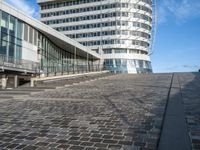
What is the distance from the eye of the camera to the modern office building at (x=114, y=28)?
71.1m

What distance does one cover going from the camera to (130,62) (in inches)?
2800

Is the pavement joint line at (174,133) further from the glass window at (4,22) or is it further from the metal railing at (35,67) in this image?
the glass window at (4,22)

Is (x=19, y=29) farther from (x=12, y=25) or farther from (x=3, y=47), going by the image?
(x=3, y=47)

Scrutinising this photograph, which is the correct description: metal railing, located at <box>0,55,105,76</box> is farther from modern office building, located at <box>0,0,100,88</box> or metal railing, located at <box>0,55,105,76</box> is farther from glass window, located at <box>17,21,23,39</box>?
glass window, located at <box>17,21,23,39</box>

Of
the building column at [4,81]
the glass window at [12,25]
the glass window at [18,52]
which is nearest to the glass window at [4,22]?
the glass window at [12,25]

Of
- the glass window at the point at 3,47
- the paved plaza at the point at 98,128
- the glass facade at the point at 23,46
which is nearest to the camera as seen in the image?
the paved plaza at the point at 98,128

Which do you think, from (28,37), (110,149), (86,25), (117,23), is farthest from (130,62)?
(110,149)

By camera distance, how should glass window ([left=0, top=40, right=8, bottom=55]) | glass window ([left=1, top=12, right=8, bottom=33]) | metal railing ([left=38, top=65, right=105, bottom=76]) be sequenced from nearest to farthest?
glass window ([left=0, top=40, right=8, bottom=55]) < glass window ([left=1, top=12, right=8, bottom=33]) < metal railing ([left=38, top=65, right=105, bottom=76])

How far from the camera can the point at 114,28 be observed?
71.8 meters

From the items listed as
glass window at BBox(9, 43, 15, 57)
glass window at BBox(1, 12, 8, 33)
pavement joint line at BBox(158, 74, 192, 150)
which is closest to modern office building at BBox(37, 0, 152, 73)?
glass window at BBox(9, 43, 15, 57)

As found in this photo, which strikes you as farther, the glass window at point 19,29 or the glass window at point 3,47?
the glass window at point 19,29

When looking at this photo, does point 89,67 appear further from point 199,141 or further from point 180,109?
point 199,141

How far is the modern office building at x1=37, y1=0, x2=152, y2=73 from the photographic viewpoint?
71.1 meters

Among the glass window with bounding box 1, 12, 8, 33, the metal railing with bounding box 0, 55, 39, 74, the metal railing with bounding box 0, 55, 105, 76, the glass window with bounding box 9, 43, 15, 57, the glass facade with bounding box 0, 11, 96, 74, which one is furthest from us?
the glass window with bounding box 9, 43, 15, 57
